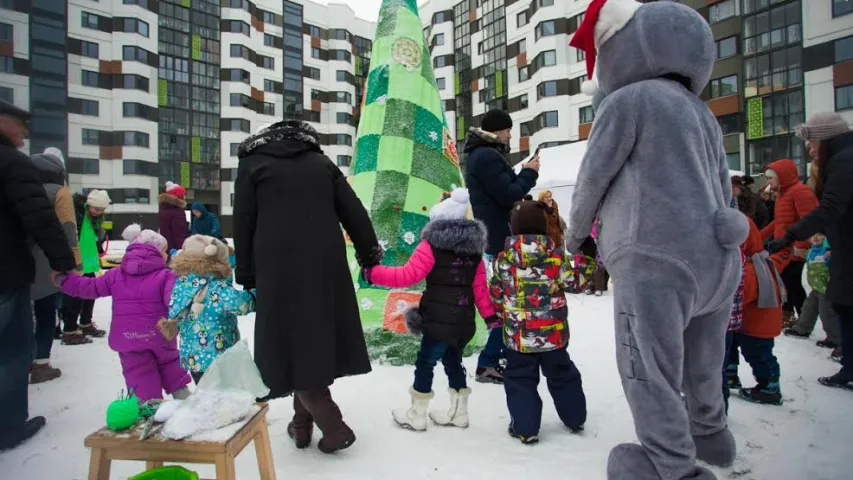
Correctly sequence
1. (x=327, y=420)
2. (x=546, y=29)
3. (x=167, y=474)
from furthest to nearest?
(x=546, y=29) < (x=327, y=420) < (x=167, y=474)

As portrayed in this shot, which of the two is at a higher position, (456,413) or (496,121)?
(496,121)

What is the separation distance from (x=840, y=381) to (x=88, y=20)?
3684 centimetres

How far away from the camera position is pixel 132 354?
9.66ft

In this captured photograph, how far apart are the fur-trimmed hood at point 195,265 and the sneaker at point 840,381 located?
13.9 feet

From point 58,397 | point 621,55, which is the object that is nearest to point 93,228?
point 58,397

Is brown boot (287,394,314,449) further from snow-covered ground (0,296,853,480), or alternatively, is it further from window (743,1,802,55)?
window (743,1,802,55)

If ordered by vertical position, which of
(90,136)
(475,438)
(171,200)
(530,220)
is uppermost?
(90,136)

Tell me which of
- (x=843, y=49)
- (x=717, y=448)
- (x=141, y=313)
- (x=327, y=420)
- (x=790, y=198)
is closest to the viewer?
(x=717, y=448)

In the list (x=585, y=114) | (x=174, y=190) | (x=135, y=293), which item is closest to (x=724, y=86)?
(x=585, y=114)

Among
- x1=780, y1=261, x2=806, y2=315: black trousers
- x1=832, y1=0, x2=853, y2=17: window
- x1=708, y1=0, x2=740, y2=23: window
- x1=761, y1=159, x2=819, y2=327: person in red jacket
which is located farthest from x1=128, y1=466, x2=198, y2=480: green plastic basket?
x1=708, y1=0, x2=740, y2=23: window

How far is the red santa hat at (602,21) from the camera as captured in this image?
1.97m

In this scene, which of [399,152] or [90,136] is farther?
[90,136]

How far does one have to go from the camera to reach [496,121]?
12.8ft

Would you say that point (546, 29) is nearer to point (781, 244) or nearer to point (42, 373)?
point (781, 244)
